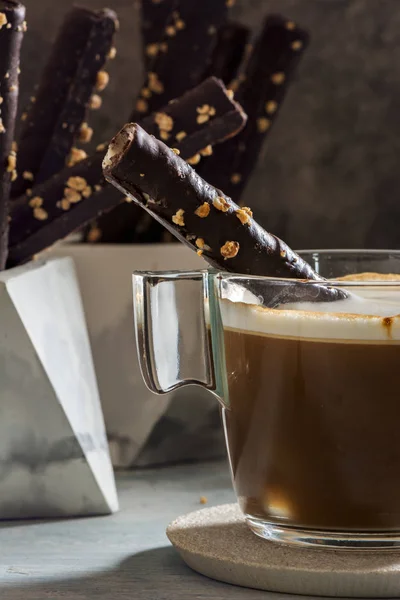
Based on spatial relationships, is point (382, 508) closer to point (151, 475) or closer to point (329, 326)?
point (329, 326)

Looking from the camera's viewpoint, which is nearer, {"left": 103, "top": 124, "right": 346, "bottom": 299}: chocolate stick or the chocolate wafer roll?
{"left": 103, "top": 124, "right": 346, "bottom": 299}: chocolate stick

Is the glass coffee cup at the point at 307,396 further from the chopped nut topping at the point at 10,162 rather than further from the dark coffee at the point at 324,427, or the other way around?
the chopped nut topping at the point at 10,162

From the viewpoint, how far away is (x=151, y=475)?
2.48ft

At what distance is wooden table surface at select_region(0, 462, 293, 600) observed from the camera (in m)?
0.50

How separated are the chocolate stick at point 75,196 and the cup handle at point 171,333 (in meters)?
0.12

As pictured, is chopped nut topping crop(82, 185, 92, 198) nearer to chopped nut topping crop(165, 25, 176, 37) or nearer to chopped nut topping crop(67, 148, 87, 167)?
chopped nut topping crop(67, 148, 87, 167)

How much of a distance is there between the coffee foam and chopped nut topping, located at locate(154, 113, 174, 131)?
19 centimetres

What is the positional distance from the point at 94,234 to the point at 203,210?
0.34 meters

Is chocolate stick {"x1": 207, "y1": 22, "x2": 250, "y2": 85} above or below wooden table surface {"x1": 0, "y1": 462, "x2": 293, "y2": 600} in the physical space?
above

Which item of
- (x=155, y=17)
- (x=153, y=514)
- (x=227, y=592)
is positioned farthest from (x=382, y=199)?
(x=227, y=592)

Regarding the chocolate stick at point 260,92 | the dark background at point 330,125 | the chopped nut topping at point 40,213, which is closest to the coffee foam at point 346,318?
the chopped nut topping at point 40,213

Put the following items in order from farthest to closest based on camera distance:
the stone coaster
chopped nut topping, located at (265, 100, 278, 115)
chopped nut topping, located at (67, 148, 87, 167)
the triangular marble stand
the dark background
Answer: the dark background → chopped nut topping, located at (265, 100, 278, 115) → chopped nut topping, located at (67, 148, 87, 167) → the triangular marble stand → the stone coaster

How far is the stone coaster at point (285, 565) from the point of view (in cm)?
49

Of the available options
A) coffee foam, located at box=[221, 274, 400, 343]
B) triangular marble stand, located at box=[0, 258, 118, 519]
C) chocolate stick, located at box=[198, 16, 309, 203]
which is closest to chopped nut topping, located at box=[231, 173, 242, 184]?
chocolate stick, located at box=[198, 16, 309, 203]
